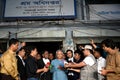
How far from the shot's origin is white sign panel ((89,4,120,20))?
39.7 feet

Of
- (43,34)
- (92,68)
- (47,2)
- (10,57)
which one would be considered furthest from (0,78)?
(47,2)

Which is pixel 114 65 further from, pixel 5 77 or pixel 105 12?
pixel 105 12

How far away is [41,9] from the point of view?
1212 centimetres

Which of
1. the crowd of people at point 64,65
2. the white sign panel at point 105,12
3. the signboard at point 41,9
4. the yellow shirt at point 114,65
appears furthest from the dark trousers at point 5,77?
the white sign panel at point 105,12

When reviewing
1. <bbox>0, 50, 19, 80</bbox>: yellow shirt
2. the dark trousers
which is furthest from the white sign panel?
the dark trousers

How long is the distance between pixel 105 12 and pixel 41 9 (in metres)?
3.11

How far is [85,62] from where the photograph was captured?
19.0ft

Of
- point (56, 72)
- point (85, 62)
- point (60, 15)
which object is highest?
point (60, 15)

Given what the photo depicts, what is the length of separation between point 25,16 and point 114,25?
4292 mm

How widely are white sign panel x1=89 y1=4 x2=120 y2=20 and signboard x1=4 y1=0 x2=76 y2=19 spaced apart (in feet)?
3.23

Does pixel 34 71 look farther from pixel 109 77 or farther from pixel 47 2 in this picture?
pixel 47 2

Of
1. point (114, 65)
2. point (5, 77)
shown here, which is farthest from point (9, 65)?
point (114, 65)

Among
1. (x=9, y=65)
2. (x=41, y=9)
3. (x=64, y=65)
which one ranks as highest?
(x=41, y=9)

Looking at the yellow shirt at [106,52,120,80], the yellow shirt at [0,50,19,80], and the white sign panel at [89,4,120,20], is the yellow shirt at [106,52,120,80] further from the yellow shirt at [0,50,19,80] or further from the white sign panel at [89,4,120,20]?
the white sign panel at [89,4,120,20]
